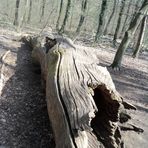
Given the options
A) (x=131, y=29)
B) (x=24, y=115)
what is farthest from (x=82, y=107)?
(x=131, y=29)

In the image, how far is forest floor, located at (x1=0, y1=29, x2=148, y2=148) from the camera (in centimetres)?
532

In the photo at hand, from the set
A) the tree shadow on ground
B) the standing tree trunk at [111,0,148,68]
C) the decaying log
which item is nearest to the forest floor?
the tree shadow on ground

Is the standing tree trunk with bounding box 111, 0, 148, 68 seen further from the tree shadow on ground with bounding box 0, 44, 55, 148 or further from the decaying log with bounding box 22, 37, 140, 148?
the decaying log with bounding box 22, 37, 140, 148

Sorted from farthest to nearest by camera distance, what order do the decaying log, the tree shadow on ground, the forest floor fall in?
1. the forest floor
2. the tree shadow on ground
3. the decaying log

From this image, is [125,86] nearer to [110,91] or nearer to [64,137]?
[110,91]

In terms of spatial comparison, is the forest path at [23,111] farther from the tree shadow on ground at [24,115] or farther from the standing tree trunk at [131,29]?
the standing tree trunk at [131,29]

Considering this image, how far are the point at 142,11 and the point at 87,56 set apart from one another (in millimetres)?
5110

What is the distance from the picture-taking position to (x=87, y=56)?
7.89 m

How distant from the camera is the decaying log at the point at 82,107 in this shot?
4.16 meters

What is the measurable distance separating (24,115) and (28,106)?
20.8 inches

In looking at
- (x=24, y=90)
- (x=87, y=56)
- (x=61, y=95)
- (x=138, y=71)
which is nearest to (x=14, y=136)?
(x=61, y=95)

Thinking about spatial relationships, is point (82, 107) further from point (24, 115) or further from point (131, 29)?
point (131, 29)

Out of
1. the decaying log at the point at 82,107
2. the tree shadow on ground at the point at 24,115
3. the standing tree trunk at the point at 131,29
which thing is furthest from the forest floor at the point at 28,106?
the standing tree trunk at the point at 131,29

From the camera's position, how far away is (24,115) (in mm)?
6148
